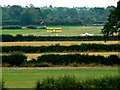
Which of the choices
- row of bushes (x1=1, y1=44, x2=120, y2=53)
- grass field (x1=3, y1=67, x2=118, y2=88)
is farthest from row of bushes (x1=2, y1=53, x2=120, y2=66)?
row of bushes (x1=1, y1=44, x2=120, y2=53)

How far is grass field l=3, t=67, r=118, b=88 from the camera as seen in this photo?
25328 millimetres

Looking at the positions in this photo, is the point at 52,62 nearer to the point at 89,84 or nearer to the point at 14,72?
the point at 14,72

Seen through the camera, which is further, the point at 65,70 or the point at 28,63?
the point at 28,63

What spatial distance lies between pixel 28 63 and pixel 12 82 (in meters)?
9.65

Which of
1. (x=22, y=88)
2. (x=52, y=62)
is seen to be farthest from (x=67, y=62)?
(x=22, y=88)

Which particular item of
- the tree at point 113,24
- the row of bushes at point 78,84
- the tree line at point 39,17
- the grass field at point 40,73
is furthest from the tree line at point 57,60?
the tree line at point 39,17

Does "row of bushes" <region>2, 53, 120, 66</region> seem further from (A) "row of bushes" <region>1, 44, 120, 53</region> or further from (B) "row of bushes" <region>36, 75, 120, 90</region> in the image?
(B) "row of bushes" <region>36, 75, 120, 90</region>

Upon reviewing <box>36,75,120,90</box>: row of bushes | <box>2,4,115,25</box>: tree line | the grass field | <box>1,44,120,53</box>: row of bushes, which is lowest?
<box>2,4,115,25</box>: tree line

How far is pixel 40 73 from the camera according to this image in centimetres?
3003

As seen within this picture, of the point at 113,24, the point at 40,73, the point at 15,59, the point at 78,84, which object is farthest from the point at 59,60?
the point at 78,84

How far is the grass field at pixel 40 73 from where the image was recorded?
2533 cm

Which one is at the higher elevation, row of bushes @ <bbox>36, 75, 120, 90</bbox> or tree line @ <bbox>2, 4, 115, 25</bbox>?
row of bushes @ <bbox>36, 75, 120, 90</bbox>

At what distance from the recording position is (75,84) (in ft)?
61.6

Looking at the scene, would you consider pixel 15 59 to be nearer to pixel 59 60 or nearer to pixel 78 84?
pixel 59 60
